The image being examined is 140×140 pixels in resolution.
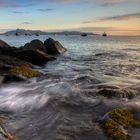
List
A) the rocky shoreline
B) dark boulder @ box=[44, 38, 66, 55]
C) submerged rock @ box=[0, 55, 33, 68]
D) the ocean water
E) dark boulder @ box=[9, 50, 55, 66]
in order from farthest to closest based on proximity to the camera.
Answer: dark boulder @ box=[44, 38, 66, 55], dark boulder @ box=[9, 50, 55, 66], submerged rock @ box=[0, 55, 33, 68], the rocky shoreline, the ocean water

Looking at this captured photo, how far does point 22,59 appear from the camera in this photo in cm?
2755

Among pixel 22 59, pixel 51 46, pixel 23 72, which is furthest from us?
pixel 51 46

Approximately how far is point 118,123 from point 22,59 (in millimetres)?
18310

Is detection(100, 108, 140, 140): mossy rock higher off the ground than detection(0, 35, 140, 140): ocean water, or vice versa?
detection(100, 108, 140, 140): mossy rock

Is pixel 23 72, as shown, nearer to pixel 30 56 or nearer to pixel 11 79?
pixel 11 79

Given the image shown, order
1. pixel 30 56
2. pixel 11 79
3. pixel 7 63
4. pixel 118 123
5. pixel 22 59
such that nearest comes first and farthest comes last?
pixel 118 123
pixel 11 79
pixel 7 63
pixel 22 59
pixel 30 56

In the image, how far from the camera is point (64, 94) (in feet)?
51.0

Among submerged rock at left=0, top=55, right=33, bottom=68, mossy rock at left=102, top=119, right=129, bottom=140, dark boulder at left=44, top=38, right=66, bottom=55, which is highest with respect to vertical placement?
submerged rock at left=0, top=55, right=33, bottom=68

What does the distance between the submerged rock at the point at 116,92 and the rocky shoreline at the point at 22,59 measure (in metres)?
5.67

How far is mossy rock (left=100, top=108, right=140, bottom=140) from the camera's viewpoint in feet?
31.4

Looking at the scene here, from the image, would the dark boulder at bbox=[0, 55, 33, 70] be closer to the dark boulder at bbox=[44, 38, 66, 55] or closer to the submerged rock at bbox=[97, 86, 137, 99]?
the submerged rock at bbox=[97, 86, 137, 99]

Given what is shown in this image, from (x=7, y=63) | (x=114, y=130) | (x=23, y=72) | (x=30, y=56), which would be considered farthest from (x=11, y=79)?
(x=114, y=130)

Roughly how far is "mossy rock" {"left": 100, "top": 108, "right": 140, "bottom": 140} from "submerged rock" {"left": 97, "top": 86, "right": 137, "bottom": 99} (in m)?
3.00

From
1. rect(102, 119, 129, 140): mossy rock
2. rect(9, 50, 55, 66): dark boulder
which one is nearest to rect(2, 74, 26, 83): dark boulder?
rect(9, 50, 55, 66): dark boulder
